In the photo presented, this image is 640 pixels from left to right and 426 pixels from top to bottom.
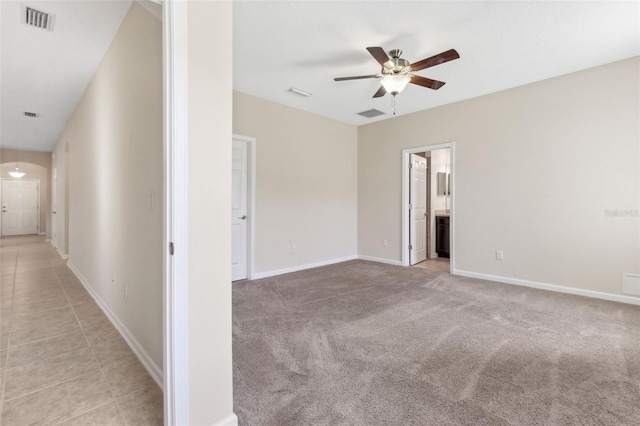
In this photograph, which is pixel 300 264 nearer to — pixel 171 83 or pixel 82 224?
pixel 82 224

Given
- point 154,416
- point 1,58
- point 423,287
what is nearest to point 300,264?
point 423,287

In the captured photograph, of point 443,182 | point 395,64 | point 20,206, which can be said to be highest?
point 395,64

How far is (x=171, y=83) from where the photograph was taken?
125 centimetres

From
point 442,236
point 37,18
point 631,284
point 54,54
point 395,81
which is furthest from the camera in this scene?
point 442,236

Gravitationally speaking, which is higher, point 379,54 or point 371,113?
point 371,113

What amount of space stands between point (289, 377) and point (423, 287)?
101 inches

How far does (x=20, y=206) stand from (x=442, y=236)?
12882mm

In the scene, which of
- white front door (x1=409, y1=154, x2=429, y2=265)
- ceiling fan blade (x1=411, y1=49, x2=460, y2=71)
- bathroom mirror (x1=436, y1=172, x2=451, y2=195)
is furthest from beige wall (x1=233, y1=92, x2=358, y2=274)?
ceiling fan blade (x1=411, y1=49, x2=460, y2=71)

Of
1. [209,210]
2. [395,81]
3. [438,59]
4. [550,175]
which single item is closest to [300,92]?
[395,81]

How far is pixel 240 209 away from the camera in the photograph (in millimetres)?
4258

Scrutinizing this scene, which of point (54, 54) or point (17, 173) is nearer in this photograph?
point (54, 54)

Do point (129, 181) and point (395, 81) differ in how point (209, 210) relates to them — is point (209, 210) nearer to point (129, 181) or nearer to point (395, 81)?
point (129, 181)

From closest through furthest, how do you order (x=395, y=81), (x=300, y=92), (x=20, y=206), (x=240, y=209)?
1. (x=395, y=81)
2. (x=300, y=92)
3. (x=240, y=209)
4. (x=20, y=206)

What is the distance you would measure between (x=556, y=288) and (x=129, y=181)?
4.86 m
